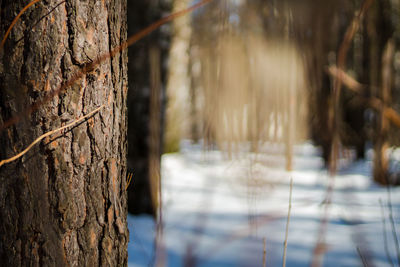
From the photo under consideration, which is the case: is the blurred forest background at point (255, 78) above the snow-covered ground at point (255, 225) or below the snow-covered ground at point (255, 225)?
above

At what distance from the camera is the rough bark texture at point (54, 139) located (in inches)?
23.6

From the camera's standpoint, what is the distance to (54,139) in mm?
618

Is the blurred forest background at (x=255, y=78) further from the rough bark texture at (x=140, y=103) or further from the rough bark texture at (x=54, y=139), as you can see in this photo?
the rough bark texture at (x=54, y=139)

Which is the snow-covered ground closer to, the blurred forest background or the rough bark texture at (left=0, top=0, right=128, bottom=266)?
the blurred forest background

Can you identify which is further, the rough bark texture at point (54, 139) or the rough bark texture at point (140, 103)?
the rough bark texture at point (140, 103)

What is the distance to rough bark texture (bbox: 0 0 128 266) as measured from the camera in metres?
0.60

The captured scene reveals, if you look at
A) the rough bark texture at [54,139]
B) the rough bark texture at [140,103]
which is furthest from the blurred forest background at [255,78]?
the rough bark texture at [54,139]

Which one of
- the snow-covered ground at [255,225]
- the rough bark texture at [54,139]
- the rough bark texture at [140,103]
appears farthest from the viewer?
the rough bark texture at [140,103]

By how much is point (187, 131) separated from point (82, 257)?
9.29m

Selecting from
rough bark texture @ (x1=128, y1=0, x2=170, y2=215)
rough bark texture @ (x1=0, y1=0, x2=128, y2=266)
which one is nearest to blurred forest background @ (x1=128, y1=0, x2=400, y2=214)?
rough bark texture @ (x1=128, y1=0, x2=170, y2=215)

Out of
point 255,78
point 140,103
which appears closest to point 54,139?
point 255,78

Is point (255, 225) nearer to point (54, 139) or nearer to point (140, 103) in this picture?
point (54, 139)

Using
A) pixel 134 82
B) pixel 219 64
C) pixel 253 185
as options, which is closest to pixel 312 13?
pixel 219 64

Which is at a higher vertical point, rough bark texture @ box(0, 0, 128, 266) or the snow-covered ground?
rough bark texture @ box(0, 0, 128, 266)
